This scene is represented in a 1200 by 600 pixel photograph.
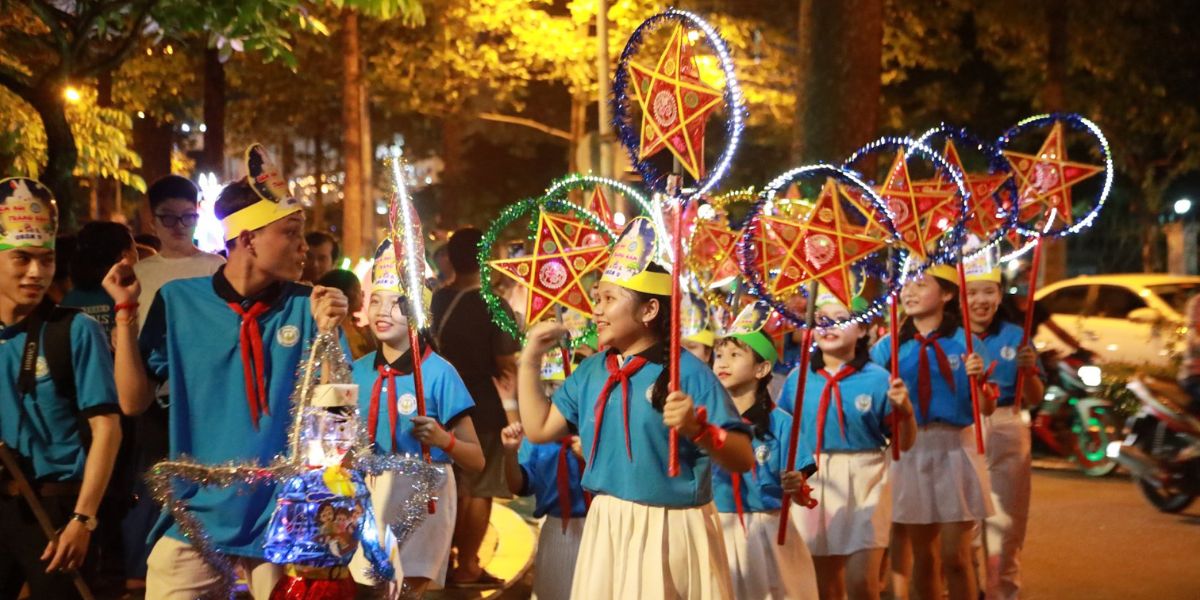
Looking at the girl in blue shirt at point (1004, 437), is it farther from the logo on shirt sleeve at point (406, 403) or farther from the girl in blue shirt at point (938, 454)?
the logo on shirt sleeve at point (406, 403)

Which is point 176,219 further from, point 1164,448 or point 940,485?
point 1164,448

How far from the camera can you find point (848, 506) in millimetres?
7254

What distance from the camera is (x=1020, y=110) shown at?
2850 cm

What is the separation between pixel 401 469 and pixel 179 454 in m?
0.84

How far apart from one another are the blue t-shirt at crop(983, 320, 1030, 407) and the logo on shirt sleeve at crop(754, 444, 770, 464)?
2.34 metres

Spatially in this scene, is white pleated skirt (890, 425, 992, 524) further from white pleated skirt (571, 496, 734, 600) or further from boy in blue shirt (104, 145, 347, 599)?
boy in blue shirt (104, 145, 347, 599)

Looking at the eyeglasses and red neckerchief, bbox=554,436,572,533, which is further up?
the eyeglasses

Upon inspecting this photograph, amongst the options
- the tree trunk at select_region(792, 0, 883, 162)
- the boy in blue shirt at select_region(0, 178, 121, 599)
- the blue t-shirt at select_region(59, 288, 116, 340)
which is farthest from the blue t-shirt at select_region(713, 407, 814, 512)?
the tree trunk at select_region(792, 0, 883, 162)

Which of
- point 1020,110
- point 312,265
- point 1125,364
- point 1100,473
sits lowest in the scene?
point 1100,473

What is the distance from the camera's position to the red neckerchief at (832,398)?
7.29m

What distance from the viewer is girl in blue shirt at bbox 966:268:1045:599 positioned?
8.42m

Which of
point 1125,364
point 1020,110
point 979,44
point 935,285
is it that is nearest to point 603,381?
point 935,285

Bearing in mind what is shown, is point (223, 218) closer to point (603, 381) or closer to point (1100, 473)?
point (603, 381)

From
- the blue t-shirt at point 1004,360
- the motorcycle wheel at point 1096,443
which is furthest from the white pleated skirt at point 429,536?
the motorcycle wheel at point 1096,443
